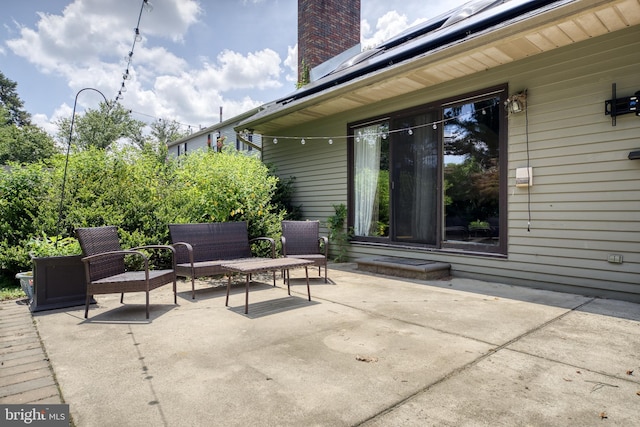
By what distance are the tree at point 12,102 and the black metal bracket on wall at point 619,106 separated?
44765 mm

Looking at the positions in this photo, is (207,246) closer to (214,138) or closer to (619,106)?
(619,106)

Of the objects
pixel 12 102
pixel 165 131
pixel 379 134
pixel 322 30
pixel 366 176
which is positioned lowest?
pixel 366 176

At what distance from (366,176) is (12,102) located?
143 ft

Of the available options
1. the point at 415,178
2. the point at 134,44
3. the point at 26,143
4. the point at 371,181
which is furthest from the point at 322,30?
the point at 26,143

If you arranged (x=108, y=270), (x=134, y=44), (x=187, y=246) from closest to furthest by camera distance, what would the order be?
(x=108, y=270), (x=187, y=246), (x=134, y=44)

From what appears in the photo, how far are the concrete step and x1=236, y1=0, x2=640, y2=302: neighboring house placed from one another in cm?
19

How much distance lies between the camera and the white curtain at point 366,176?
6.14m

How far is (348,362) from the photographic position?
2162 mm

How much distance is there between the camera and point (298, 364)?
84.1 inches

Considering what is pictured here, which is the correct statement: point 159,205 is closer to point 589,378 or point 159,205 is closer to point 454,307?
point 454,307

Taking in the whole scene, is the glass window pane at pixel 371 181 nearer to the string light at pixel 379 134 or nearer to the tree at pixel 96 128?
the string light at pixel 379 134

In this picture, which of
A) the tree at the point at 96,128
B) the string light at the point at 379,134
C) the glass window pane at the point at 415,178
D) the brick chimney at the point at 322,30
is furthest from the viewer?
the tree at the point at 96,128

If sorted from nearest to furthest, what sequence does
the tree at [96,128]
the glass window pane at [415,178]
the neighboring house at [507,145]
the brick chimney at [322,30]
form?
the neighboring house at [507,145] < the glass window pane at [415,178] < the brick chimney at [322,30] < the tree at [96,128]

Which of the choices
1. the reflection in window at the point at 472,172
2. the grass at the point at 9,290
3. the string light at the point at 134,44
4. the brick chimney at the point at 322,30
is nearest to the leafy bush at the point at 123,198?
the grass at the point at 9,290
